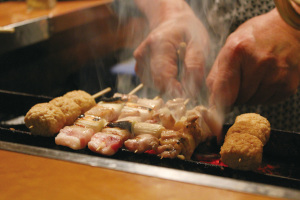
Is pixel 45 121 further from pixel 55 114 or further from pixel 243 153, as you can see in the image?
pixel 243 153

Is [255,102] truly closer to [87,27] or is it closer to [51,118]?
[51,118]

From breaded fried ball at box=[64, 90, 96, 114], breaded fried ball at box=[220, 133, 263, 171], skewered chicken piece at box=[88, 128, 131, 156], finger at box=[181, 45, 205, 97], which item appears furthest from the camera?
finger at box=[181, 45, 205, 97]

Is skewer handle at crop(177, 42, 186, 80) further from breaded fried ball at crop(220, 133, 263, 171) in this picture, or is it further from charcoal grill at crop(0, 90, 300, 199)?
breaded fried ball at crop(220, 133, 263, 171)

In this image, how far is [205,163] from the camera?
5.75 feet

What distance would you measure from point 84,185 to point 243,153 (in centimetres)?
88

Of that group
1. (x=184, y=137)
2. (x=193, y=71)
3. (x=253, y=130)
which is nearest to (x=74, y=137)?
(x=184, y=137)

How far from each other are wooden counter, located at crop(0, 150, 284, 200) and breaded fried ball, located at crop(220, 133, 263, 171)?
401mm

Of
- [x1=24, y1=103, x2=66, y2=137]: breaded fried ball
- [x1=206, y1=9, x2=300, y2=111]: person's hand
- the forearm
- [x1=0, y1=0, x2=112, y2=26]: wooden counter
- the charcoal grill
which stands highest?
[x1=0, y1=0, x2=112, y2=26]: wooden counter

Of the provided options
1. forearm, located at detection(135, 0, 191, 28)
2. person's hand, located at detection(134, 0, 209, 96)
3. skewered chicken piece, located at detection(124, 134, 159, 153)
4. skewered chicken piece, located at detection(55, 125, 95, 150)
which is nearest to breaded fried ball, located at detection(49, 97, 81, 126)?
skewered chicken piece, located at detection(55, 125, 95, 150)

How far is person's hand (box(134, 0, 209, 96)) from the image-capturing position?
9.83 feet

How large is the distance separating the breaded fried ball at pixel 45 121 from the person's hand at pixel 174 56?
120 centimetres

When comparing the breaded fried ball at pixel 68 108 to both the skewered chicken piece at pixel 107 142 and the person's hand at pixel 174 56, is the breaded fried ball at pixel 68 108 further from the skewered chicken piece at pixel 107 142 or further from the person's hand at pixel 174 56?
the person's hand at pixel 174 56

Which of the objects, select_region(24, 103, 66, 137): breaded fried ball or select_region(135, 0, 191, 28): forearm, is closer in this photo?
select_region(24, 103, 66, 137): breaded fried ball

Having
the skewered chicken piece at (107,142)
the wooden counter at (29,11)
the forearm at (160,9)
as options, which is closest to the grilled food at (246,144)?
the skewered chicken piece at (107,142)
